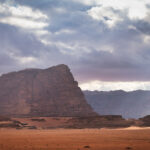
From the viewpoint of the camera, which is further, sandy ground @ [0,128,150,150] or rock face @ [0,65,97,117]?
rock face @ [0,65,97,117]

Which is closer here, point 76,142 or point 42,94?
point 76,142

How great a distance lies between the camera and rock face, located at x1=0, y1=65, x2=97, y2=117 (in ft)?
382

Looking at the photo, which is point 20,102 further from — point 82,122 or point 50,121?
point 82,122

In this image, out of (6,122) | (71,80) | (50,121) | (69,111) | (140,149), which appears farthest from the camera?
(71,80)

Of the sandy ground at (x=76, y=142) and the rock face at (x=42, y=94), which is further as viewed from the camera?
the rock face at (x=42, y=94)

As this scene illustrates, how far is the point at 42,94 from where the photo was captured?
408 feet

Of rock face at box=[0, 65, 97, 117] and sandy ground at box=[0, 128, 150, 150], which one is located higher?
rock face at box=[0, 65, 97, 117]

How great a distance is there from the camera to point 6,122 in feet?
267

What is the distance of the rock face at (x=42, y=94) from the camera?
4579 inches

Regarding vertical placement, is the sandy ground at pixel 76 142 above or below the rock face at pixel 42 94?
below

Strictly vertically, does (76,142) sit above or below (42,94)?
below

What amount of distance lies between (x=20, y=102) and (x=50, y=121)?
3130 centimetres

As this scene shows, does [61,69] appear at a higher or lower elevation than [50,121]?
higher

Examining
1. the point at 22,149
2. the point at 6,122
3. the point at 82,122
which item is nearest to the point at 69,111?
the point at 82,122
